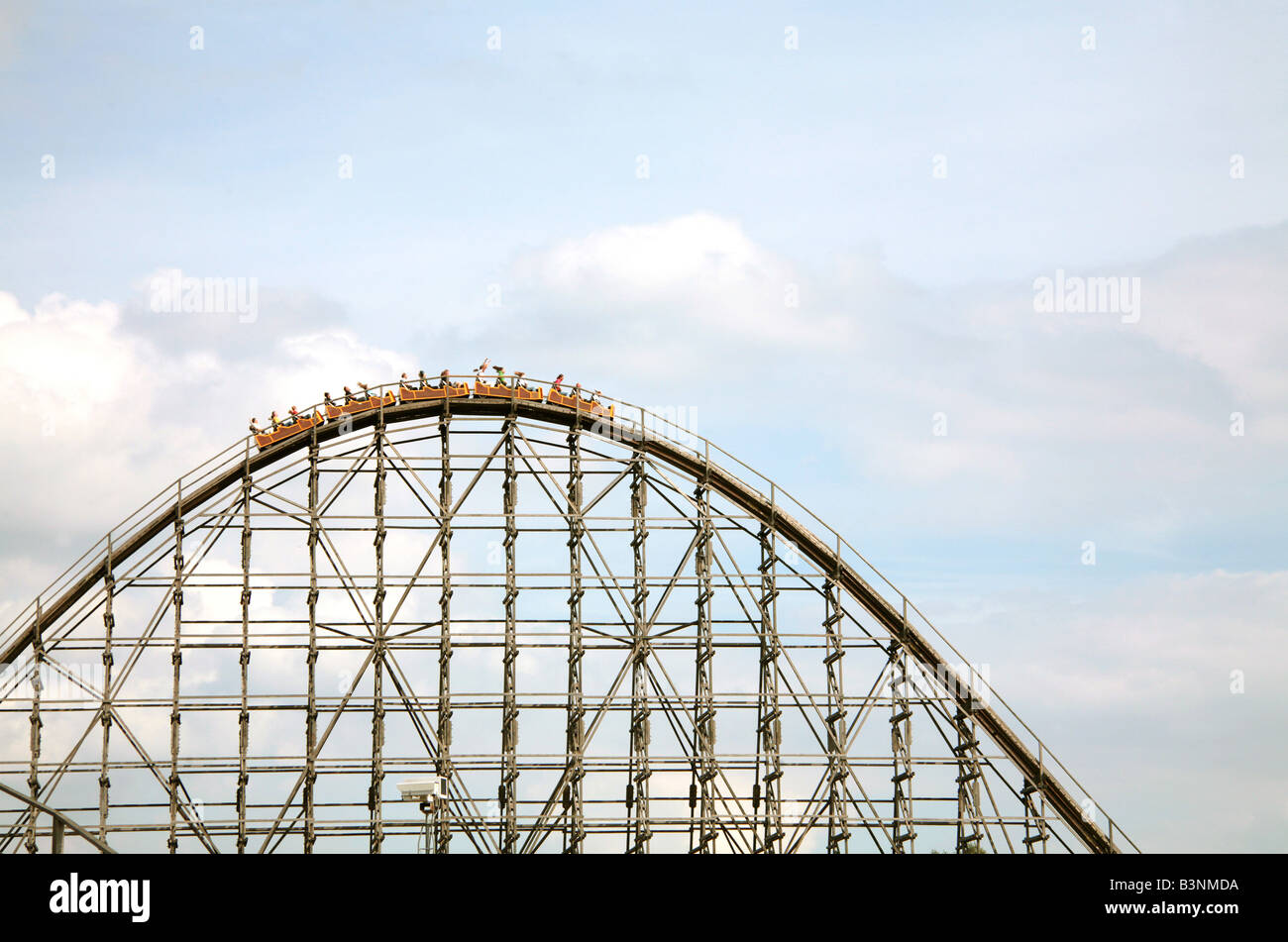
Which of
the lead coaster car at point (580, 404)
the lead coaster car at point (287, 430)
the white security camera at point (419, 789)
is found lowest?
the white security camera at point (419, 789)

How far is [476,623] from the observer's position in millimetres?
33156

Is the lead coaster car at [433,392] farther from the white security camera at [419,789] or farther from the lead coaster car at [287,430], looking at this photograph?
the white security camera at [419,789]

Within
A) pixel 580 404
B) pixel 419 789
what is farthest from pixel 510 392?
pixel 419 789

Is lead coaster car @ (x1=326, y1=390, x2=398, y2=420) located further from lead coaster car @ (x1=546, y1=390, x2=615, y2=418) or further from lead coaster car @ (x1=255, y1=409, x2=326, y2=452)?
lead coaster car @ (x1=546, y1=390, x2=615, y2=418)

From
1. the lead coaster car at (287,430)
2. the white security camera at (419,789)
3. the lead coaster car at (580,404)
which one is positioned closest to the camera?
the white security camera at (419,789)

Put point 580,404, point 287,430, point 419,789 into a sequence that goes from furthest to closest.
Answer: point 580,404 → point 287,430 → point 419,789

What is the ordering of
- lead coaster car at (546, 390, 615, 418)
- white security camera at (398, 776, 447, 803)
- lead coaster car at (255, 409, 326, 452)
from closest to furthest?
white security camera at (398, 776, 447, 803) → lead coaster car at (255, 409, 326, 452) → lead coaster car at (546, 390, 615, 418)

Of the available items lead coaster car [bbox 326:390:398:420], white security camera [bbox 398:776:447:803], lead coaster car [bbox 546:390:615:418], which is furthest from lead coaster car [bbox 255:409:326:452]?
white security camera [bbox 398:776:447:803]

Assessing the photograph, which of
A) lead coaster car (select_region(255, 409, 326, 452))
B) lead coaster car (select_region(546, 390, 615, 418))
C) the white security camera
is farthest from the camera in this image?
lead coaster car (select_region(546, 390, 615, 418))

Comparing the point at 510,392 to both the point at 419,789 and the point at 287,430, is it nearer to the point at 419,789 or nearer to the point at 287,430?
the point at 287,430

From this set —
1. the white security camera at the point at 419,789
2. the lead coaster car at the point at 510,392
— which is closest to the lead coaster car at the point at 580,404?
the lead coaster car at the point at 510,392

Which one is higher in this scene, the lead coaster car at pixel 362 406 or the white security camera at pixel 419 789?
the lead coaster car at pixel 362 406
